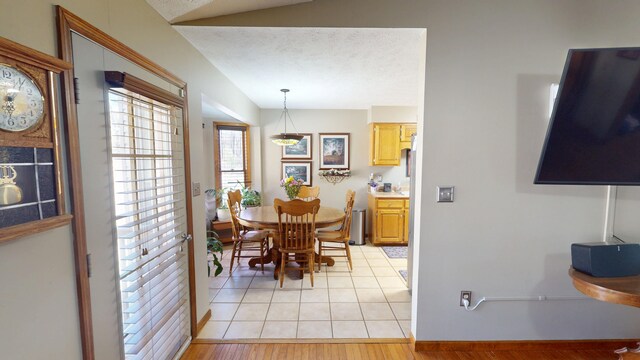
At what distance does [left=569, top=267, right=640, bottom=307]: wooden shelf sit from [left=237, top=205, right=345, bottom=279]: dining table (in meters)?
2.03

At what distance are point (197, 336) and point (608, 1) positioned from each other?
3834 mm

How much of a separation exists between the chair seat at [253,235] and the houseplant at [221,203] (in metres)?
1.08

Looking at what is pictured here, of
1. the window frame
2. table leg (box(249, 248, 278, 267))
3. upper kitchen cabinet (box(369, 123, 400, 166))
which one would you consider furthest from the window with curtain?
upper kitchen cabinet (box(369, 123, 400, 166))

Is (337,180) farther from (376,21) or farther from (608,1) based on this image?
(608,1)

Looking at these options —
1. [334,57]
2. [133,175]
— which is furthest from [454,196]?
[133,175]

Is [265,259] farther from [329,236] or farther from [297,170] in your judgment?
[297,170]

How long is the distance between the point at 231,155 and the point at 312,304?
3032 mm

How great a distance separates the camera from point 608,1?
1.74 meters

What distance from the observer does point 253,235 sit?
3.35 meters

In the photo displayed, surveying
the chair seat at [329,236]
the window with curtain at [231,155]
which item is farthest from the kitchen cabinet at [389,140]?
the window with curtain at [231,155]

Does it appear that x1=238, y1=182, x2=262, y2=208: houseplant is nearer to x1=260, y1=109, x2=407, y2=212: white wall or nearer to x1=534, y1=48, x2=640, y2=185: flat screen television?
x1=260, y1=109, x2=407, y2=212: white wall

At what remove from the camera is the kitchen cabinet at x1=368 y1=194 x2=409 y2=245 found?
4.23 meters

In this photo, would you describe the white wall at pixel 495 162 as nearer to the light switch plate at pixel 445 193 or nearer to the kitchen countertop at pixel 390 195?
the light switch plate at pixel 445 193

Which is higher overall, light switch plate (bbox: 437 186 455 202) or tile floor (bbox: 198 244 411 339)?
light switch plate (bbox: 437 186 455 202)
